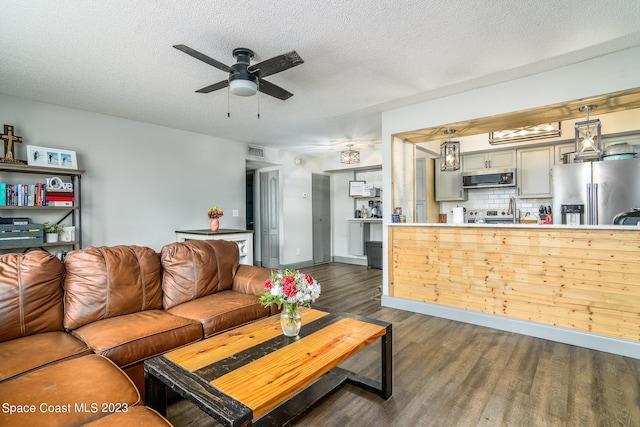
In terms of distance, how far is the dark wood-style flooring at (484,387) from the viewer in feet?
6.05

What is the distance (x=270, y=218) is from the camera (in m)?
7.03

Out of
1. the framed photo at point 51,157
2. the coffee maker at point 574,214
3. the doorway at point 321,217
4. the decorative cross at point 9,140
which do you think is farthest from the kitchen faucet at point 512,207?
the decorative cross at point 9,140

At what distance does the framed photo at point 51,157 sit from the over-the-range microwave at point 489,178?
606 centimetres

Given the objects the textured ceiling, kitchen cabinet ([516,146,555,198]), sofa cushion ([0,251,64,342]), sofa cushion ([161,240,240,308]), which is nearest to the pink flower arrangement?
sofa cushion ([161,240,240,308])

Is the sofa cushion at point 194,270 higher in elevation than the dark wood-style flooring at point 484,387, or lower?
higher

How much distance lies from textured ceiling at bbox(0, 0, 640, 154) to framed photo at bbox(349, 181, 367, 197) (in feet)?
10.7

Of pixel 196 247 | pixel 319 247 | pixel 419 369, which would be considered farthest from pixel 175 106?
pixel 319 247

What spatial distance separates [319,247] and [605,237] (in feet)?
18.0

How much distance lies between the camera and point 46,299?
6.83ft

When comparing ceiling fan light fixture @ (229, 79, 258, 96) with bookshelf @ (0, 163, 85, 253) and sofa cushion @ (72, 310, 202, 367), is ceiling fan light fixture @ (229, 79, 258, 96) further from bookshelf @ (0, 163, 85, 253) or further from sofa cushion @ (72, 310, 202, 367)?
bookshelf @ (0, 163, 85, 253)

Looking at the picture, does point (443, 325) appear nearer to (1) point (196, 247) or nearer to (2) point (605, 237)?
(2) point (605, 237)

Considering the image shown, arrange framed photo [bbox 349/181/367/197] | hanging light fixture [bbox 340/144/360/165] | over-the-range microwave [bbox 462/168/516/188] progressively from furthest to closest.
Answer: framed photo [bbox 349/181/367/197], hanging light fixture [bbox 340/144/360/165], over-the-range microwave [bbox 462/168/516/188]

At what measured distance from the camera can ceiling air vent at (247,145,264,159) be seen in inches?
247

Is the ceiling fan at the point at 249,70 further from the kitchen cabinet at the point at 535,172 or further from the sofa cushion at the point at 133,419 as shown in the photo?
the kitchen cabinet at the point at 535,172
